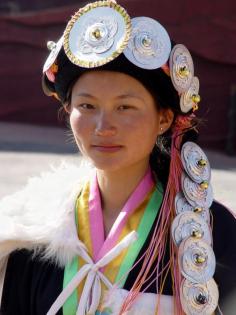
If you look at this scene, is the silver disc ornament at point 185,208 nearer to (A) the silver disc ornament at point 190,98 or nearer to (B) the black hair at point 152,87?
(B) the black hair at point 152,87

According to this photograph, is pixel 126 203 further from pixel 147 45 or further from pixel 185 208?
pixel 147 45

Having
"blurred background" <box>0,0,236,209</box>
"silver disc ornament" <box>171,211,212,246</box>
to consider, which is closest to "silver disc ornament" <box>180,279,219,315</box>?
"silver disc ornament" <box>171,211,212,246</box>

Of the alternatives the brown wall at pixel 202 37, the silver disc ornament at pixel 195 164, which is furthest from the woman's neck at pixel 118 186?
the brown wall at pixel 202 37

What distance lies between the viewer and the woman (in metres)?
1.98

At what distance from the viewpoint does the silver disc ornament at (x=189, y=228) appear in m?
2.03

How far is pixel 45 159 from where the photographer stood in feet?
29.2

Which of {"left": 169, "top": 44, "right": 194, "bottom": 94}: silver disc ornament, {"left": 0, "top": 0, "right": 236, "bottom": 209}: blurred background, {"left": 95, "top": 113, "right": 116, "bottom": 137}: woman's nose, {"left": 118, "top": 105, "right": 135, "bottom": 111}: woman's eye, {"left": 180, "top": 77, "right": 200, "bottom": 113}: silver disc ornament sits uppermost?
{"left": 169, "top": 44, "right": 194, "bottom": 94}: silver disc ornament

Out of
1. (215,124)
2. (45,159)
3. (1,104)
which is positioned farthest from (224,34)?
(1,104)

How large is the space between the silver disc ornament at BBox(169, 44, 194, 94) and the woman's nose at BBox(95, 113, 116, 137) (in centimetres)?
20

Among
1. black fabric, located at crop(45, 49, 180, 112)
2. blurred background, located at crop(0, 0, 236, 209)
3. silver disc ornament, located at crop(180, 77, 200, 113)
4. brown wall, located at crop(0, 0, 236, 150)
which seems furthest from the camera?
brown wall, located at crop(0, 0, 236, 150)

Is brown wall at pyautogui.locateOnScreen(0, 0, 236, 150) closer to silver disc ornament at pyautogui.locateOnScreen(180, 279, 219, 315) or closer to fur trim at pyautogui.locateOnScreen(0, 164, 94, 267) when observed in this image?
fur trim at pyautogui.locateOnScreen(0, 164, 94, 267)

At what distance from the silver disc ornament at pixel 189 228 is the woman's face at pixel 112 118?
201mm

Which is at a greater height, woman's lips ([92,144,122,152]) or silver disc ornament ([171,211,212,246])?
woman's lips ([92,144,122,152])

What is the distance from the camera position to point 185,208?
2.10 m
